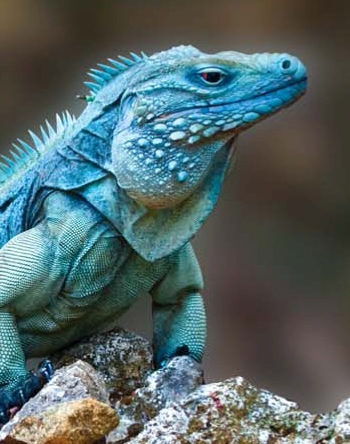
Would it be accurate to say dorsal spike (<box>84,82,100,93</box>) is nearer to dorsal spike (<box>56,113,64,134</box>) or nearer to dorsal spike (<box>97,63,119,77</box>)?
dorsal spike (<box>97,63,119,77</box>)

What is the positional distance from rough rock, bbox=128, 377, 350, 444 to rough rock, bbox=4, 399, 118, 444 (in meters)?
0.08

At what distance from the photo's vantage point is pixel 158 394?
291cm

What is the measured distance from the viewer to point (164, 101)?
315cm

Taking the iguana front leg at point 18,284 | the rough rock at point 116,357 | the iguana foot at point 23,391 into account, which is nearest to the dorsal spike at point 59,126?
the iguana front leg at point 18,284

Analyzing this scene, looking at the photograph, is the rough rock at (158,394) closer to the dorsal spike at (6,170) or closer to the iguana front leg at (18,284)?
the iguana front leg at (18,284)

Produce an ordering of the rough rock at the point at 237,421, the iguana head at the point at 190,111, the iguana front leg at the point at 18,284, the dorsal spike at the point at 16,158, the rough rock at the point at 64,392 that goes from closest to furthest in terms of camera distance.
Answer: the rough rock at the point at 237,421 < the rough rock at the point at 64,392 < the iguana head at the point at 190,111 < the iguana front leg at the point at 18,284 < the dorsal spike at the point at 16,158

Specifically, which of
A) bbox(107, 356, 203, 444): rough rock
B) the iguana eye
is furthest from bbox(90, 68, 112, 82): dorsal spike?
bbox(107, 356, 203, 444): rough rock

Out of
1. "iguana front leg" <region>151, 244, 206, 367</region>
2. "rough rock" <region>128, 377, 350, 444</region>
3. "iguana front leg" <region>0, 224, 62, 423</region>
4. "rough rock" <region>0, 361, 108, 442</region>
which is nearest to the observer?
"rough rock" <region>128, 377, 350, 444</region>

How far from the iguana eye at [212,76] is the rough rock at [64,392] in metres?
0.82

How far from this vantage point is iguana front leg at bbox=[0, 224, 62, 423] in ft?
10.7

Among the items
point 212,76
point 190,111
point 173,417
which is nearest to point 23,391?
point 173,417

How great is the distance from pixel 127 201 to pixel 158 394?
61 cm

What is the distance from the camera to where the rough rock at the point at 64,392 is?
8.97 ft

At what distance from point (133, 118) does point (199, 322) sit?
724mm
